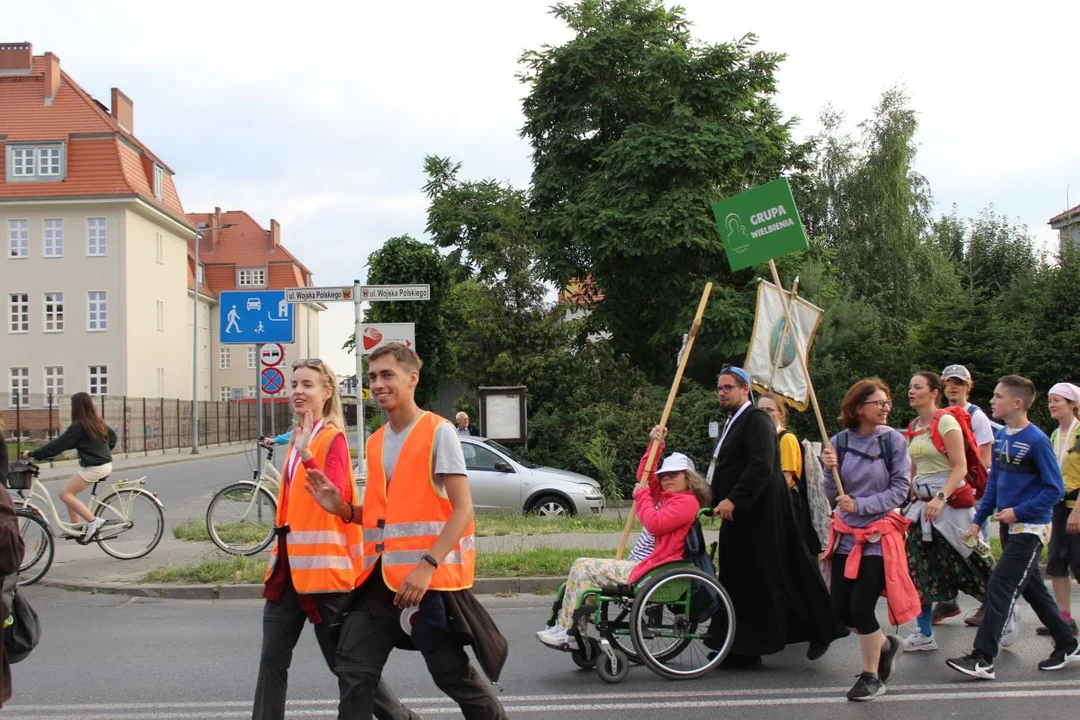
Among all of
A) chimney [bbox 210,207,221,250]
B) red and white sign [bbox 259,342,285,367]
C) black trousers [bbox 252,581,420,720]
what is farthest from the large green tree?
chimney [bbox 210,207,221,250]

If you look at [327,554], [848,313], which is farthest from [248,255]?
[327,554]

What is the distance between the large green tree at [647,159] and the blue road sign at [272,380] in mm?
14294

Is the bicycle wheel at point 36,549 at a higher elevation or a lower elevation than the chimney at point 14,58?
lower

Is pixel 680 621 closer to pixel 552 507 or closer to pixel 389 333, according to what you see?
pixel 552 507

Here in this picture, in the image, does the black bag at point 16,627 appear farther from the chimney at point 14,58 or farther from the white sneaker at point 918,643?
the chimney at point 14,58

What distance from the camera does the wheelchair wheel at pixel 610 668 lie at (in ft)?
21.2

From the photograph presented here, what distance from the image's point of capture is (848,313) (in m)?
26.1

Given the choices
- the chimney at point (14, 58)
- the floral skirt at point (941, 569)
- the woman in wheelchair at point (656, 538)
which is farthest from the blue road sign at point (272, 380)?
the chimney at point (14, 58)

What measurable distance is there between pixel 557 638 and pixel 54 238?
1959 inches

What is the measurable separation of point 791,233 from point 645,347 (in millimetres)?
24276

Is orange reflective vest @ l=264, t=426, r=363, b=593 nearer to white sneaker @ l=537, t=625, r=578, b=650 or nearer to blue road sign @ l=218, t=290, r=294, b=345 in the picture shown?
white sneaker @ l=537, t=625, r=578, b=650

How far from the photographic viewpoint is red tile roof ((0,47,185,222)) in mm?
49250

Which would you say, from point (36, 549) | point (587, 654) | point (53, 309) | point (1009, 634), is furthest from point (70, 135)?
point (1009, 634)

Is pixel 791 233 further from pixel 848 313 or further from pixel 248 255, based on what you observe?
pixel 248 255
